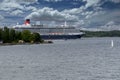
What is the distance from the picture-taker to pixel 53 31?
162500 millimetres

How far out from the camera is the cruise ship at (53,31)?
514ft

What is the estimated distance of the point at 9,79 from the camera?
917 inches

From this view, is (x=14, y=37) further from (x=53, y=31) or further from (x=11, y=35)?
(x=53, y=31)

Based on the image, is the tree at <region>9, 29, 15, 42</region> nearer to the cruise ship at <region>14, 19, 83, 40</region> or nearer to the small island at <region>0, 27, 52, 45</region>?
the small island at <region>0, 27, 52, 45</region>

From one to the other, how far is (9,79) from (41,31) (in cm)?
13580

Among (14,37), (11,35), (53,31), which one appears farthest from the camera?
(53,31)

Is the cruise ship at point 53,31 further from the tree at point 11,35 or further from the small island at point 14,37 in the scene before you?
the tree at point 11,35

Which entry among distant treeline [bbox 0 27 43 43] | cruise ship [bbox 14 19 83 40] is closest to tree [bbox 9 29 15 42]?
distant treeline [bbox 0 27 43 43]

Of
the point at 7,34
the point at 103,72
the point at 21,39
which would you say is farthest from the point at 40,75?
the point at 21,39

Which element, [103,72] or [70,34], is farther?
[70,34]

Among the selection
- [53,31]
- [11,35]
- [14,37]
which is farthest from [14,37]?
[53,31]

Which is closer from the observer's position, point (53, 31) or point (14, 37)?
point (14, 37)

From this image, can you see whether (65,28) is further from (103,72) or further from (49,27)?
(103,72)

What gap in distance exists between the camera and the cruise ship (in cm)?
15676
